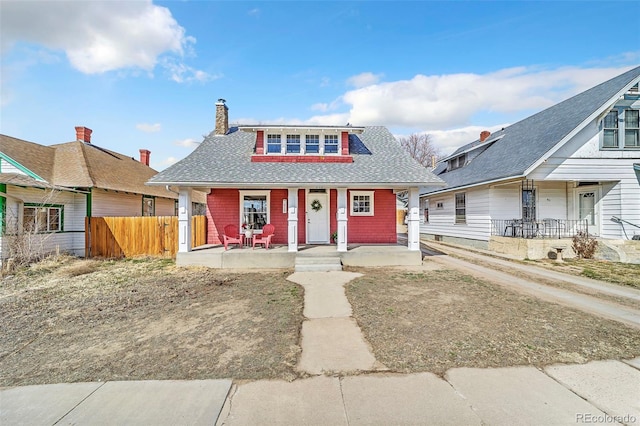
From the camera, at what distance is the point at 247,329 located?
191 inches

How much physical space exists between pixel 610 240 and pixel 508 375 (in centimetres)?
1267

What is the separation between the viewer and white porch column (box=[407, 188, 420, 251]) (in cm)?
1094

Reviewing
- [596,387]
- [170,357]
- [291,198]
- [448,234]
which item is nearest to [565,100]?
[448,234]

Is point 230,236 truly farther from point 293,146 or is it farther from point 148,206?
point 148,206

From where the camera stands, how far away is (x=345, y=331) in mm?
4824

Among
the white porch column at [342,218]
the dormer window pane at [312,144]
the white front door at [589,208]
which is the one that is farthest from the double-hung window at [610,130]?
the dormer window pane at [312,144]

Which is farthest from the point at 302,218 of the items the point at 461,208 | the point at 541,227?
the point at 541,227

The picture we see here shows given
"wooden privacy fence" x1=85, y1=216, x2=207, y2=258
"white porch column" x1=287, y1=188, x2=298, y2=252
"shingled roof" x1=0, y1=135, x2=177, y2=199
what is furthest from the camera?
"shingled roof" x1=0, y1=135, x2=177, y2=199

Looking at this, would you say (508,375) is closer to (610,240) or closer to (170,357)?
(170,357)

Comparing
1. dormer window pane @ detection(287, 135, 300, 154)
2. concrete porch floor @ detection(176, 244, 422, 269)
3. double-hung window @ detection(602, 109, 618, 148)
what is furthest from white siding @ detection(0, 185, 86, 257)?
double-hung window @ detection(602, 109, 618, 148)

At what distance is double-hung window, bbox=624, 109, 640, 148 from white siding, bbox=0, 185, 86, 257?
24.3 metres

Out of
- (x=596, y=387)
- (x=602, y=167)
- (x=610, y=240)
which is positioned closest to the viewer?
(x=596, y=387)

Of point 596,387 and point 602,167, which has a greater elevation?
point 602,167
